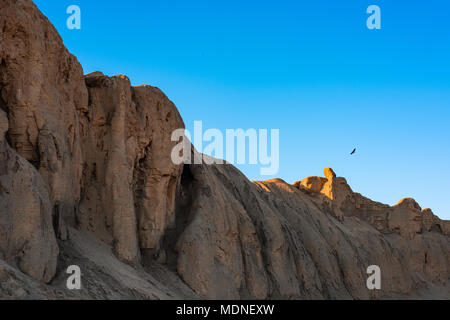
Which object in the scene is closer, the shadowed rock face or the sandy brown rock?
the sandy brown rock

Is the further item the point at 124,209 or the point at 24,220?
the point at 124,209

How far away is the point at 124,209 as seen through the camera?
1809 centimetres

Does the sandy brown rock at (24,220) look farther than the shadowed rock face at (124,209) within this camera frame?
No

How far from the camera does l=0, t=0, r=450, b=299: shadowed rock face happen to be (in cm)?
1267

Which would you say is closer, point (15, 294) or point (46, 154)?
point (15, 294)

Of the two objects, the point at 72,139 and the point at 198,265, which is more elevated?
the point at 72,139

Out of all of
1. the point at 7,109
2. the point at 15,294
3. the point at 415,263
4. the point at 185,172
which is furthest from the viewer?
the point at 415,263

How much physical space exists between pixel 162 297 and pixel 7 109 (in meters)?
7.24

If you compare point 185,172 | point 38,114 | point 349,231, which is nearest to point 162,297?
point 38,114

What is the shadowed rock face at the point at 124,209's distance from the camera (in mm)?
12672

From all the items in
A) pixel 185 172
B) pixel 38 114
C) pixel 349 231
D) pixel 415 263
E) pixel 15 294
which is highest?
pixel 38 114

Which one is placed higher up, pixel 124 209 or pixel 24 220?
pixel 24 220

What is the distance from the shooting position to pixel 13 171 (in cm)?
1239
